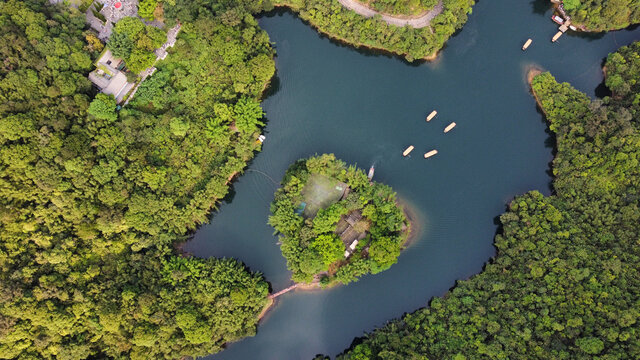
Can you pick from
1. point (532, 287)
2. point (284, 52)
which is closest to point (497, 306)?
point (532, 287)

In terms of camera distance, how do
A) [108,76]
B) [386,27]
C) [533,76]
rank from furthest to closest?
[533,76]
[386,27]
[108,76]

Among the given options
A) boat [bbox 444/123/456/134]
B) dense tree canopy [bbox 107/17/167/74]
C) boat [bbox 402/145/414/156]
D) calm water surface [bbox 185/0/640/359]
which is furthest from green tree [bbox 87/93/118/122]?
boat [bbox 444/123/456/134]

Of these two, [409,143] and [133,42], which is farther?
[409,143]

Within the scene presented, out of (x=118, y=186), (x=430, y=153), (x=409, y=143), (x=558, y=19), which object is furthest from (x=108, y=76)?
(x=558, y=19)

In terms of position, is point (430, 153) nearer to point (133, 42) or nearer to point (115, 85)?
point (133, 42)

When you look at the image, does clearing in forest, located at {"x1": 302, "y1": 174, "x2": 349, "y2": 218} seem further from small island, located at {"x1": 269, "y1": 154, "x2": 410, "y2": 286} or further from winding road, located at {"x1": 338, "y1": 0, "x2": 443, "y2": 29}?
winding road, located at {"x1": 338, "y1": 0, "x2": 443, "y2": 29}

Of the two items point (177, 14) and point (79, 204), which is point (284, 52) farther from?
point (79, 204)
